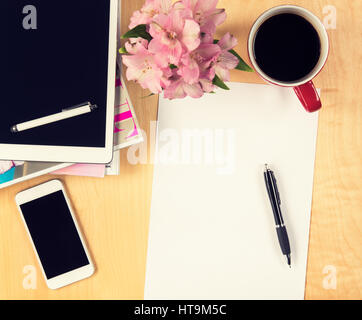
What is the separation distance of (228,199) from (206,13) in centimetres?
32

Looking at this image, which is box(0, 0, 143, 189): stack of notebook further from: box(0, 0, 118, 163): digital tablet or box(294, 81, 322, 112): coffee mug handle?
box(294, 81, 322, 112): coffee mug handle

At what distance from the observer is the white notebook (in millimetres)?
619

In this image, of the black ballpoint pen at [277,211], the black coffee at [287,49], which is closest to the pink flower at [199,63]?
the black coffee at [287,49]

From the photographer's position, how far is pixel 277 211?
1.99 feet

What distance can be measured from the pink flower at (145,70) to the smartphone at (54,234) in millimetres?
263

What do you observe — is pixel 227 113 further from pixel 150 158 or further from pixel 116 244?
pixel 116 244

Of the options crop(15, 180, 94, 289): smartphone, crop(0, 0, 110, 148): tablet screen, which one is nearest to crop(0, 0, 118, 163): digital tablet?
crop(0, 0, 110, 148): tablet screen

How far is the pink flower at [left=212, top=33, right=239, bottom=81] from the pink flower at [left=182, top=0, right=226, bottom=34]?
0.03 meters

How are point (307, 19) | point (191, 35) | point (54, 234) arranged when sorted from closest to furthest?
point (191, 35)
point (307, 19)
point (54, 234)

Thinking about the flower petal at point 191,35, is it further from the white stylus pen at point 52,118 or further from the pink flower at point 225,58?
the white stylus pen at point 52,118

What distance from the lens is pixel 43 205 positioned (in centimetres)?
62

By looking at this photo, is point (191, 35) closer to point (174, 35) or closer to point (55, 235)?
point (174, 35)

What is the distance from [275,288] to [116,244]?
0.29 meters

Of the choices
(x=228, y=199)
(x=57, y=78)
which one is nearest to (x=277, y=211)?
(x=228, y=199)
